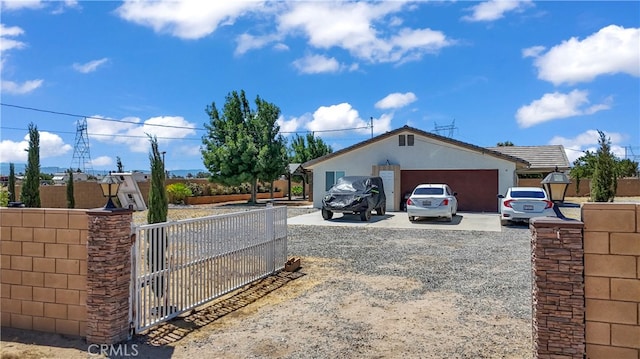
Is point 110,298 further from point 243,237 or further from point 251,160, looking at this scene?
point 251,160

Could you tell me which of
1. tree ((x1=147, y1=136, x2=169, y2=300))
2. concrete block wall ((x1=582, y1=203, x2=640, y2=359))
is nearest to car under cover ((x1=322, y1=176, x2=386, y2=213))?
tree ((x1=147, y1=136, x2=169, y2=300))

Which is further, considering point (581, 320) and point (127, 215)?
point (127, 215)

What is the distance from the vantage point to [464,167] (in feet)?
69.8

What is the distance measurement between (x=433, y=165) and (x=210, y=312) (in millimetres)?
17409

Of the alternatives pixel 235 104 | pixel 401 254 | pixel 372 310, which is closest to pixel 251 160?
pixel 235 104

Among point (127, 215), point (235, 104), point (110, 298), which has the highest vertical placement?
point (235, 104)

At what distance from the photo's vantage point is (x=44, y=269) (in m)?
5.31

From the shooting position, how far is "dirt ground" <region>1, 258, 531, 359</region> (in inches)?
185

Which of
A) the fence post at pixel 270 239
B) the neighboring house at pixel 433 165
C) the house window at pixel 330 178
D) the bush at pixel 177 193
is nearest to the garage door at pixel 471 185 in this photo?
the neighboring house at pixel 433 165

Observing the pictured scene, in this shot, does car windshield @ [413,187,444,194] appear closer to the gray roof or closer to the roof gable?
the roof gable

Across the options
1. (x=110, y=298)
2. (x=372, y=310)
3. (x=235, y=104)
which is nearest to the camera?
(x=110, y=298)

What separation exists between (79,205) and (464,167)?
21.9 meters

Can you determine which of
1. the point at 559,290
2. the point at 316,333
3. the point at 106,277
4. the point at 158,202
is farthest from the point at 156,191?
the point at 559,290

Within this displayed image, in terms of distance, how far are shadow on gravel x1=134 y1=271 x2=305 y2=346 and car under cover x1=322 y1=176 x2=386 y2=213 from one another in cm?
859
